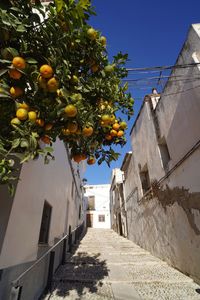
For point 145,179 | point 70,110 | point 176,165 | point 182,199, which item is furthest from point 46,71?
point 145,179

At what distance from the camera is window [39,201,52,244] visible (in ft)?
13.7

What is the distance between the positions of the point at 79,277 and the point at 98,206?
22.6 meters

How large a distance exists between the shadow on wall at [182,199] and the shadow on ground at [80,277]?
2.51 m

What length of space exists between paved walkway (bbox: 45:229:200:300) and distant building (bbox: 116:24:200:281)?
481mm

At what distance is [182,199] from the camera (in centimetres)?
456

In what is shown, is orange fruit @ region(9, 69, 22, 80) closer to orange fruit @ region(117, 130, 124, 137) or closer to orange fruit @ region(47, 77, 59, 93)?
orange fruit @ region(47, 77, 59, 93)

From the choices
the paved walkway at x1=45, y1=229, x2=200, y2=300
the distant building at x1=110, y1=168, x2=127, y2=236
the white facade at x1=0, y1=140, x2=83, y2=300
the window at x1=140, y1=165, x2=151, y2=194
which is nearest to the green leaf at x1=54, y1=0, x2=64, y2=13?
A: the white facade at x1=0, y1=140, x2=83, y2=300

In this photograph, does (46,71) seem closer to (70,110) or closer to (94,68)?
(70,110)

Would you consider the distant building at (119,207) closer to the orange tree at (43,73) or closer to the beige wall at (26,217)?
the beige wall at (26,217)

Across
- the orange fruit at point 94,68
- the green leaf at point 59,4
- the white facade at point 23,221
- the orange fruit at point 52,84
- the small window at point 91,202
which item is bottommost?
the white facade at point 23,221

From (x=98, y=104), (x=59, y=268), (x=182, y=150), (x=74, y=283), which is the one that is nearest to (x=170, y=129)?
(x=182, y=150)

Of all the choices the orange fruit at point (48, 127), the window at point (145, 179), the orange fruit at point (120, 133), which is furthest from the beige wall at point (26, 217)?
the window at point (145, 179)

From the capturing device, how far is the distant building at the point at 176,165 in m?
4.03

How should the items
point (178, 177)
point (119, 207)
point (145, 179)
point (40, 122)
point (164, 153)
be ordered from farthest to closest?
point (119, 207) → point (145, 179) → point (164, 153) → point (178, 177) → point (40, 122)
